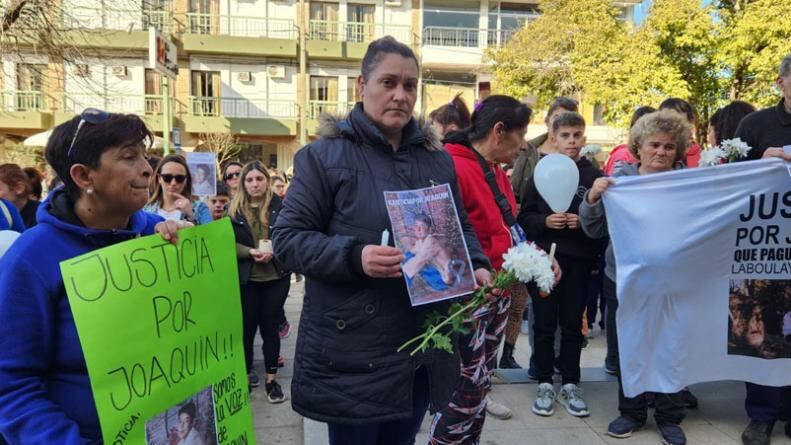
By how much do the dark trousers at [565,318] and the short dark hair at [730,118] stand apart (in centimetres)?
186

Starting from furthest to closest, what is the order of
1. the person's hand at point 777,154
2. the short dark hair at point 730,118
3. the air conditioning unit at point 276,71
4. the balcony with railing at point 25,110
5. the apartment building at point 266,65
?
the air conditioning unit at point 276,71
the apartment building at point 266,65
the balcony with railing at point 25,110
the short dark hair at point 730,118
the person's hand at point 777,154

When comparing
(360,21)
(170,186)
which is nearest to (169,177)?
(170,186)

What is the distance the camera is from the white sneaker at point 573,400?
389cm

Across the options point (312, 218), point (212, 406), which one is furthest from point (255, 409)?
point (312, 218)

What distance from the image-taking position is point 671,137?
11.3ft

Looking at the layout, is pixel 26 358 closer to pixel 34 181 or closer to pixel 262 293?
pixel 262 293

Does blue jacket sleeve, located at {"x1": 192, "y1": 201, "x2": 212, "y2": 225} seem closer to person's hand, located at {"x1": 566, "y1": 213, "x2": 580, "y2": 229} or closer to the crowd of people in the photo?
the crowd of people

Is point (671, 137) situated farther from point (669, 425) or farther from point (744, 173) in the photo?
point (669, 425)

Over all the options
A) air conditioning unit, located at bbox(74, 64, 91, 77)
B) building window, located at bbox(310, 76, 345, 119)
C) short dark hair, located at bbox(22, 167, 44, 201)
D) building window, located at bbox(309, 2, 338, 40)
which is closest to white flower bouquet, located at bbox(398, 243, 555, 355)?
short dark hair, located at bbox(22, 167, 44, 201)

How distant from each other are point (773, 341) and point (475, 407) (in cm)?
203

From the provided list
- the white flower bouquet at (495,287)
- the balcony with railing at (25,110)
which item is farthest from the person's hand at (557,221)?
the balcony with railing at (25,110)

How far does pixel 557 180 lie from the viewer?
3.57 metres

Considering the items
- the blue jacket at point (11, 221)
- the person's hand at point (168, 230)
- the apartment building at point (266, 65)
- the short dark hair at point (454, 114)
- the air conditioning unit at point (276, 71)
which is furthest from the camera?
the air conditioning unit at point (276, 71)

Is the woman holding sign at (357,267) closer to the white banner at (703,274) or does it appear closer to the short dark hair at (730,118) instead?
the white banner at (703,274)
